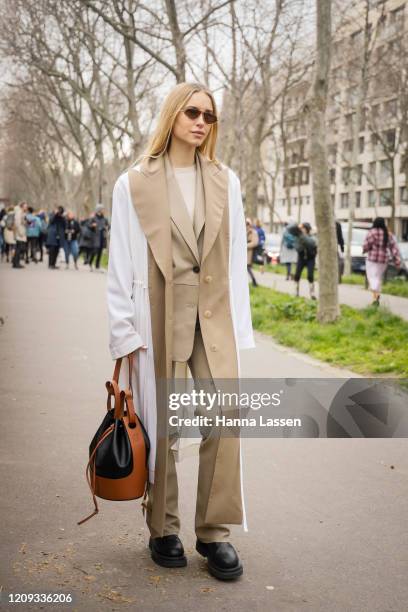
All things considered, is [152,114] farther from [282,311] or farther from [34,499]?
[34,499]

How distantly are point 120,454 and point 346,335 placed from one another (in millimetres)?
7626

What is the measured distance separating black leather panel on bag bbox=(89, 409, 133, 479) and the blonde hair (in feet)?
3.84

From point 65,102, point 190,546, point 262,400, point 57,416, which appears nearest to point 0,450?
point 57,416

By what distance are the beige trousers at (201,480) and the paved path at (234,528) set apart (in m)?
0.16

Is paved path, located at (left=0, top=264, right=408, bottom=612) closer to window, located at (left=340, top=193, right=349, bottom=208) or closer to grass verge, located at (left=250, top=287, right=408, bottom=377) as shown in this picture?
grass verge, located at (left=250, top=287, right=408, bottom=377)

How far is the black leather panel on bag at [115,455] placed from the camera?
3361mm

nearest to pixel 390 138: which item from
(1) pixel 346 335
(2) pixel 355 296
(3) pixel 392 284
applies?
(3) pixel 392 284

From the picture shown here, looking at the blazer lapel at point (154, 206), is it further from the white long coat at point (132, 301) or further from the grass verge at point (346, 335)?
the grass verge at point (346, 335)

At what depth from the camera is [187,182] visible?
3621 millimetres

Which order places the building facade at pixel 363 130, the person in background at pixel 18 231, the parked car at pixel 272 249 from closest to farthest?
the person in background at pixel 18 231 < the building facade at pixel 363 130 < the parked car at pixel 272 249

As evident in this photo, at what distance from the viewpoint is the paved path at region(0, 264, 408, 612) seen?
330 centimetres

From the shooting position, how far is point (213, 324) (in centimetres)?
348

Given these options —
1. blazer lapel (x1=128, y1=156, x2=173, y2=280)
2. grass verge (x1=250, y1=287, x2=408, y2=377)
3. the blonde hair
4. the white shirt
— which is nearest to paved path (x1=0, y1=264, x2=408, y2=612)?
blazer lapel (x1=128, y1=156, x2=173, y2=280)

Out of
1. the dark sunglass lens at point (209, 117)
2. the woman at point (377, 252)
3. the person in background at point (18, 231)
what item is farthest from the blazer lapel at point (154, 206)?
the person in background at point (18, 231)
